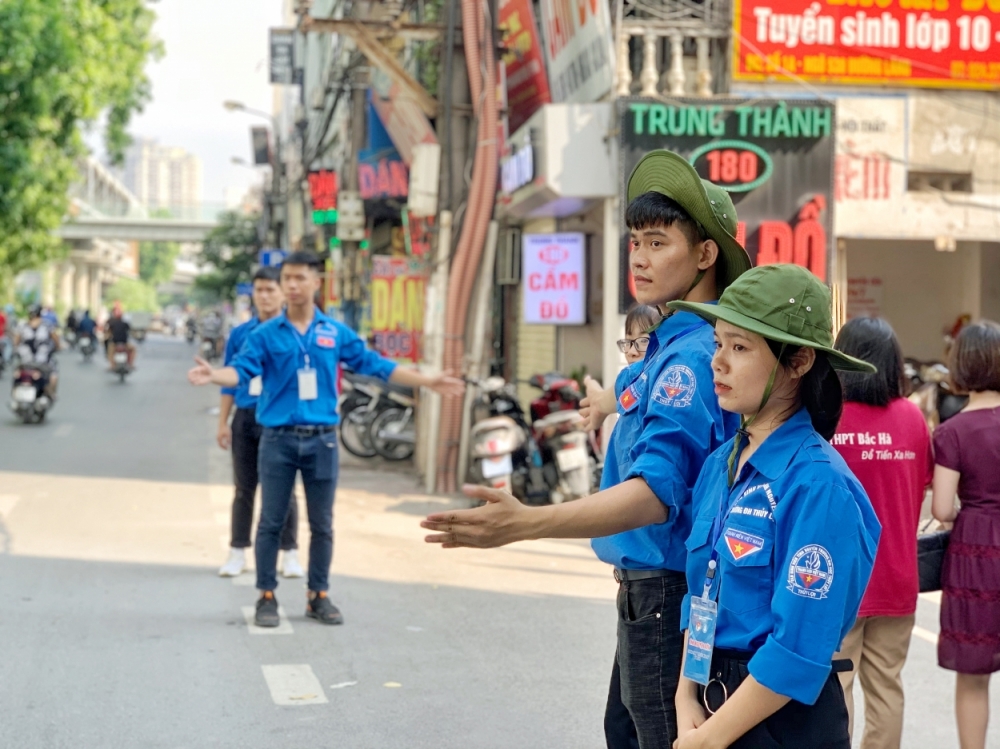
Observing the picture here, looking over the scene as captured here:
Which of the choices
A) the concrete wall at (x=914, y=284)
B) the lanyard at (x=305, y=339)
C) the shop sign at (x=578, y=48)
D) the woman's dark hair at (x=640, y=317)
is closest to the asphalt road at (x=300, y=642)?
the lanyard at (x=305, y=339)

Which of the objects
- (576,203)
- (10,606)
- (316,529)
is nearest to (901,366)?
(316,529)

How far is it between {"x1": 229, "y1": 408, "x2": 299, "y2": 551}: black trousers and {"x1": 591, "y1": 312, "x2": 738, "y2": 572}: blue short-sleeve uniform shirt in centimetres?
518

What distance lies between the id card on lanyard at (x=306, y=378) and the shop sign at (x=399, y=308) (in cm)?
748

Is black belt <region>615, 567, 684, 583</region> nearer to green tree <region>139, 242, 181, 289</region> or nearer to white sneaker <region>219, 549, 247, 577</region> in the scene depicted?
white sneaker <region>219, 549, 247, 577</region>

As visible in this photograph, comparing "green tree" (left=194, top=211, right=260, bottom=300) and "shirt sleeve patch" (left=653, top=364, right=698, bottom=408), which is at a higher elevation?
"green tree" (left=194, top=211, right=260, bottom=300)

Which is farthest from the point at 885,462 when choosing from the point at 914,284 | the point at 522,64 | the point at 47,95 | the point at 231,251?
the point at 231,251

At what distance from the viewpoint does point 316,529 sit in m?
6.83

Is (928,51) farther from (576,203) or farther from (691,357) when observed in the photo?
(691,357)

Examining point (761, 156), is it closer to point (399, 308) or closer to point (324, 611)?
point (399, 308)

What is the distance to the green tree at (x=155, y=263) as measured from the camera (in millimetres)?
159875

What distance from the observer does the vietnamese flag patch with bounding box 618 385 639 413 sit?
2.96 metres

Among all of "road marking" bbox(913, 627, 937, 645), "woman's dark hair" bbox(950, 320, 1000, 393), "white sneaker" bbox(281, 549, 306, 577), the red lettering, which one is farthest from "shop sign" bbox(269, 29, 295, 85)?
"woman's dark hair" bbox(950, 320, 1000, 393)

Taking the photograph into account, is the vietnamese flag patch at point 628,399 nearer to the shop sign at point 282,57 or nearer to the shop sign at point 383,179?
the shop sign at point 383,179

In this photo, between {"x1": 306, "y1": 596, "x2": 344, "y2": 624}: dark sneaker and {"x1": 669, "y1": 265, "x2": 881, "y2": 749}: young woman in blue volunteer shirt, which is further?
{"x1": 306, "y1": 596, "x2": 344, "y2": 624}: dark sneaker
